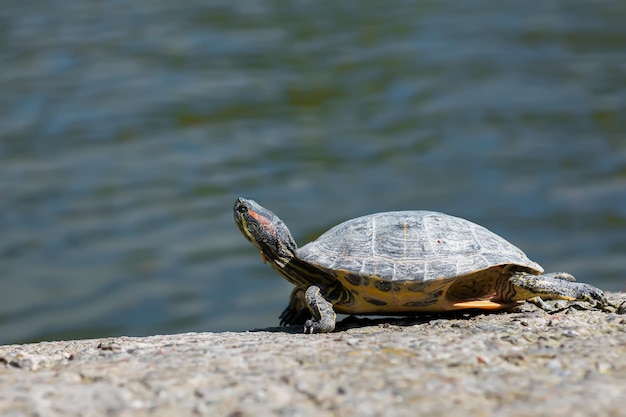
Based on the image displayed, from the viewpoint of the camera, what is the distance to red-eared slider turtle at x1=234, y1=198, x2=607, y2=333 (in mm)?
4172

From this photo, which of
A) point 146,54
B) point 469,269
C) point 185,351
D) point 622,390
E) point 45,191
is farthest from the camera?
point 146,54

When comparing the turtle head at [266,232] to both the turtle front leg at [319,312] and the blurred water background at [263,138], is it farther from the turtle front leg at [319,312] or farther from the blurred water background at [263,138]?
the blurred water background at [263,138]

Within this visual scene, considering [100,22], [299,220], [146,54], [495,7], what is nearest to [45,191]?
[299,220]

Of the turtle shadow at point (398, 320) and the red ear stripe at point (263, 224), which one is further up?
the red ear stripe at point (263, 224)

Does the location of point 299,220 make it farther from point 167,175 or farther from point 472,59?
point 472,59

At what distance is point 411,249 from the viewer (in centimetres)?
425

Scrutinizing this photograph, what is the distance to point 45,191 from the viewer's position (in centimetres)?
1167

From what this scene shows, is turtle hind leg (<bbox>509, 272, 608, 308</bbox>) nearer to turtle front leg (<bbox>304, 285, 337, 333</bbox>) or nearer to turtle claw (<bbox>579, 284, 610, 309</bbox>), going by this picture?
turtle claw (<bbox>579, 284, 610, 309</bbox>)

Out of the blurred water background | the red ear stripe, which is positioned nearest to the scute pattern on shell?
the red ear stripe

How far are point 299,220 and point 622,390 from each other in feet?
24.6

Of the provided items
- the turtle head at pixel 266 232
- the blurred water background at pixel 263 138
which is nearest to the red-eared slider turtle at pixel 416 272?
the turtle head at pixel 266 232

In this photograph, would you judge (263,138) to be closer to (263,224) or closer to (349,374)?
(263,224)

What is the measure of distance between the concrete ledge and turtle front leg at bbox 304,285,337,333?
0.12 metres

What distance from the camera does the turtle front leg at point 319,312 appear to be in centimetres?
424
